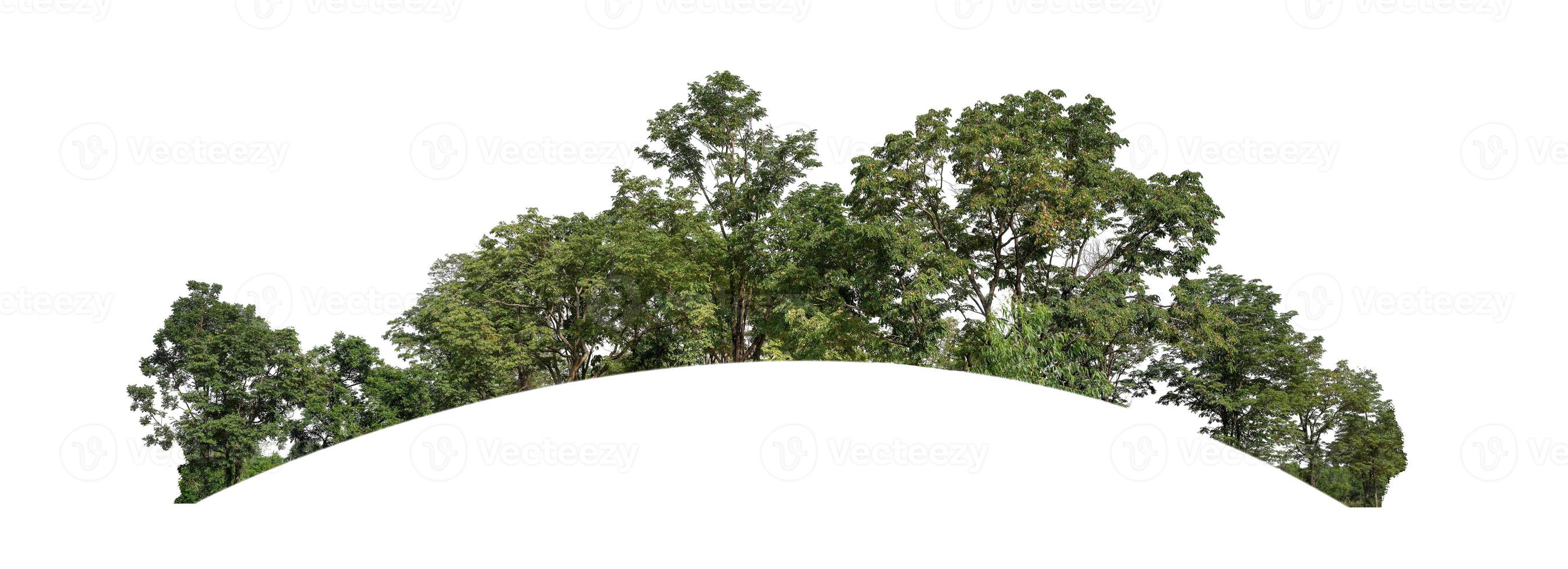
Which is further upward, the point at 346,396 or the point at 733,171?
the point at 733,171

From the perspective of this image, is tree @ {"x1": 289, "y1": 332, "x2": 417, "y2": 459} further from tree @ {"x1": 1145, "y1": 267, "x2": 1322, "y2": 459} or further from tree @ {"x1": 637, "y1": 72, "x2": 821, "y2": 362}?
tree @ {"x1": 1145, "y1": 267, "x2": 1322, "y2": 459}

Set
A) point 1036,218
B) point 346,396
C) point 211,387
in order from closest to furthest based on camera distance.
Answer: point 1036,218 < point 211,387 < point 346,396

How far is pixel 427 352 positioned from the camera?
26.3m

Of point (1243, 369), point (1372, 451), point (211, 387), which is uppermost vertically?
point (1243, 369)

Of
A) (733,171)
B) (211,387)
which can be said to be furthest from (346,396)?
(733,171)

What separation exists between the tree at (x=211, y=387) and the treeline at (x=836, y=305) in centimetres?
6

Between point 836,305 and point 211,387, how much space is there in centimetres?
1689

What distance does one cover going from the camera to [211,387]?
73.0 ft

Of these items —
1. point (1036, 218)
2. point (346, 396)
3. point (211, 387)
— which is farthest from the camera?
point (346, 396)

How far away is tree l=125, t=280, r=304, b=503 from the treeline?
56 millimetres

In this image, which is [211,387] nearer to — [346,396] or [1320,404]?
[346,396]

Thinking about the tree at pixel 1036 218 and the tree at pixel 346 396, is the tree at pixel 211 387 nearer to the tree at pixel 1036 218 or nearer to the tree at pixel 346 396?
the tree at pixel 346 396

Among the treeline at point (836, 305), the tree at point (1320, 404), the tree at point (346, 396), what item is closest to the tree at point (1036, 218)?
the treeline at point (836, 305)

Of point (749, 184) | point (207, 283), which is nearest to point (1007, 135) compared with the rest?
point (749, 184)
